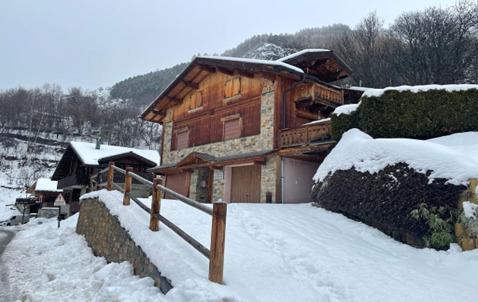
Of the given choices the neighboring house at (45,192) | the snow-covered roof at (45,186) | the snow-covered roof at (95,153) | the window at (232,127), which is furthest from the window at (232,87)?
the snow-covered roof at (45,186)

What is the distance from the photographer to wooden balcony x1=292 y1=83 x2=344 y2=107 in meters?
14.8

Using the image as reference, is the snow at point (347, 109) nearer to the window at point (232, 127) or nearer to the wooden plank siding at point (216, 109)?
the wooden plank siding at point (216, 109)

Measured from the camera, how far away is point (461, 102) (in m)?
10.2

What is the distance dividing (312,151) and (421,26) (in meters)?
19.6

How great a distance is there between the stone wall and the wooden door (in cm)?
667

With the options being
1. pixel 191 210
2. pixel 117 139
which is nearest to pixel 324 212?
pixel 191 210

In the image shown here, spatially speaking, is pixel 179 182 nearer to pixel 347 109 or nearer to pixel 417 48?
pixel 347 109

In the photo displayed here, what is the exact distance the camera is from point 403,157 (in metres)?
7.84

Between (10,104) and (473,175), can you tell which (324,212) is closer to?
(473,175)

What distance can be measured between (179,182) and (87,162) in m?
11.9

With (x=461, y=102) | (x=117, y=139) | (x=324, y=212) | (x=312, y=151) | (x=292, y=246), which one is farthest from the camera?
(x=117, y=139)

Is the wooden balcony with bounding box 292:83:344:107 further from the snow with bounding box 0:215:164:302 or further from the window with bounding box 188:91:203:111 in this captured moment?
the snow with bounding box 0:215:164:302

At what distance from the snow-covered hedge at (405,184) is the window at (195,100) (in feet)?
36.1

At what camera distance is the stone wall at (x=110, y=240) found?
5.23 meters
